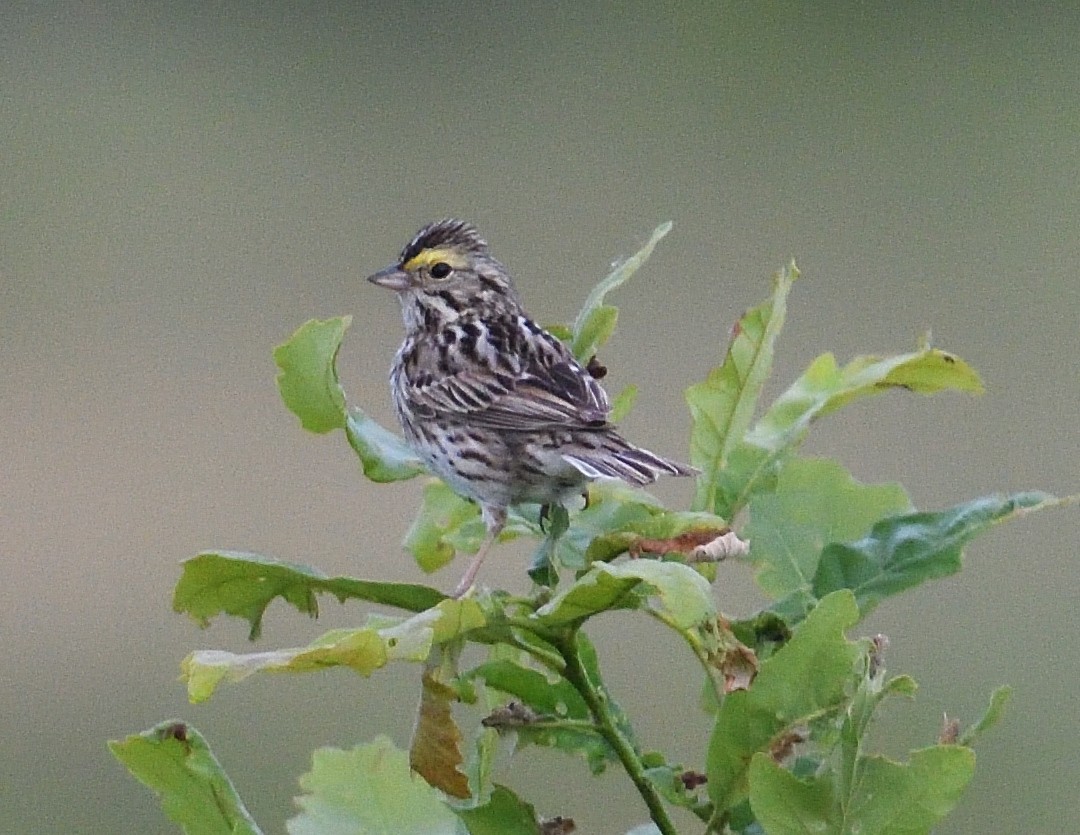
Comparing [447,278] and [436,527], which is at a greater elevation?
[447,278]

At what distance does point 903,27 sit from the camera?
1878cm

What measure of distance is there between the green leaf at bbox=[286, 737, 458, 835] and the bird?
2.29 ft

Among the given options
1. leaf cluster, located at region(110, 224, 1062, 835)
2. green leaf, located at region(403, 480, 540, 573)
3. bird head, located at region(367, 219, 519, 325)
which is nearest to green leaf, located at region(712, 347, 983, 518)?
leaf cluster, located at region(110, 224, 1062, 835)

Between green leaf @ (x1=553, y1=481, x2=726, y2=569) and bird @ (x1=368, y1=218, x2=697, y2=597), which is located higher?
bird @ (x1=368, y1=218, x2=697, y2=597)

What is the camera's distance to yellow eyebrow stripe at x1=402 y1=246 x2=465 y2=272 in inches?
179

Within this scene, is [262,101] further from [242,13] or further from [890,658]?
[890,658]

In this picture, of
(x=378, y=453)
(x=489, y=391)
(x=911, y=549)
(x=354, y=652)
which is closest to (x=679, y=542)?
(x=911, y=549)

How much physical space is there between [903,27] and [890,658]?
31.0 feet

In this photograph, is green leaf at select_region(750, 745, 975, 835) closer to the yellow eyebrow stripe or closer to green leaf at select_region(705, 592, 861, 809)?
green leaf at select_region(705, 592, 861, 809)

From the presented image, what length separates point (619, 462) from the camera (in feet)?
10.7

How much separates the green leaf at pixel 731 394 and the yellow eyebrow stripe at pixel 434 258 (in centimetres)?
214

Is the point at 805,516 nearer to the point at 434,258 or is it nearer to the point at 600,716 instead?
the point at 600,716

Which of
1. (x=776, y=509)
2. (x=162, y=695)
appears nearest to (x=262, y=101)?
(x=162, y=695)

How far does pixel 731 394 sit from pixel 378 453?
41cm
